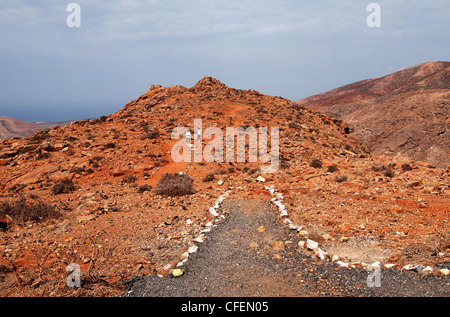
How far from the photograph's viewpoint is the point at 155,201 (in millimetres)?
10562

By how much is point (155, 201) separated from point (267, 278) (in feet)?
20.0

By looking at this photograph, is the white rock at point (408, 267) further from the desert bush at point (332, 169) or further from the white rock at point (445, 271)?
the desert bush at point (332, 169)

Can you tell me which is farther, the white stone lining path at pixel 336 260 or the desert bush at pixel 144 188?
the desert bush at pixel 144 188

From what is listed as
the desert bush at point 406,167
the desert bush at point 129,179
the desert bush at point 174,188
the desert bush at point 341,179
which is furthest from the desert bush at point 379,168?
the desert bush at point 129,179

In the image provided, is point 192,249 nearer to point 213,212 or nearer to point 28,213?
point 213,212

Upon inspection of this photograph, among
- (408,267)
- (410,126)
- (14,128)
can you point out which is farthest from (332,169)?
(14,128)

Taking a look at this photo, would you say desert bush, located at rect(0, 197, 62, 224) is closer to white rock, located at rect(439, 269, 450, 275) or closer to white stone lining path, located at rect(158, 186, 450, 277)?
white stone lining path, located at rect(158, 186, 450, 277)

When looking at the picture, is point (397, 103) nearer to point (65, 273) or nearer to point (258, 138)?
point (258, 138)

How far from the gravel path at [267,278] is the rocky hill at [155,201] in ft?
1.41

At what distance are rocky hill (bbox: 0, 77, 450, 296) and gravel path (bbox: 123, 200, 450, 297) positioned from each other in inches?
16.9

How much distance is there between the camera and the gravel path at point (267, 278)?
491 cm
